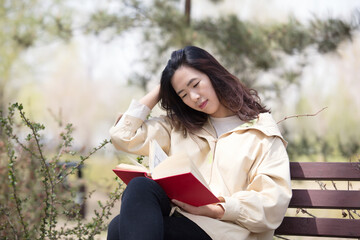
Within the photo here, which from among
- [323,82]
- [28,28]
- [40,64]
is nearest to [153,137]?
[28,28]

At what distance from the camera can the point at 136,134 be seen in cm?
200

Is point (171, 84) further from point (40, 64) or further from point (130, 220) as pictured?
point (40, 64)

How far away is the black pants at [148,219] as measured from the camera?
1.46 m

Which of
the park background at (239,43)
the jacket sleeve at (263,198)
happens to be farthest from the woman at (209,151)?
the park background at (239,43)

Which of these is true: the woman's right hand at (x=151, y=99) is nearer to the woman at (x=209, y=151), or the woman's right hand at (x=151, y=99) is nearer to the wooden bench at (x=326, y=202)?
the woman at (x=209, y=151)

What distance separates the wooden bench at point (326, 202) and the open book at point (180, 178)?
576mm

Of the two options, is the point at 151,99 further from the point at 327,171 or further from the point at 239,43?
the point at 239,43

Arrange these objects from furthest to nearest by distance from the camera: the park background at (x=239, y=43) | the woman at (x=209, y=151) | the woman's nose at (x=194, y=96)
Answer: the park background at (x=239, y=43)
the woman's nose at (x=194, y=96)
the woman at (x=209, y=151)

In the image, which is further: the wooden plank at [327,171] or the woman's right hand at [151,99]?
the woman's right hand at [151,99]

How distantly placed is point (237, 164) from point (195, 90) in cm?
38

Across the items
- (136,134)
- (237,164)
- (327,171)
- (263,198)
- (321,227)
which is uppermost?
(136,134)

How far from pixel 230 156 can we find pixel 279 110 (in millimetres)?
3967

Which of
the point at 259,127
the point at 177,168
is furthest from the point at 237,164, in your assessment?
the point at 177,168

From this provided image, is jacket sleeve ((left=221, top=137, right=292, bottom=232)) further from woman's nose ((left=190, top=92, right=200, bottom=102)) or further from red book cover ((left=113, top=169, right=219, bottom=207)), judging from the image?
woman's nose ((left=190, top=92, right=200, bottom=102))
